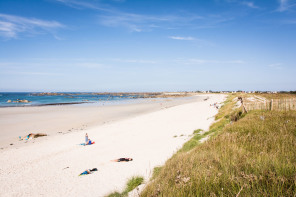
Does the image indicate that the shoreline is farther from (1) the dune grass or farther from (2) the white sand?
(1) the dune grass

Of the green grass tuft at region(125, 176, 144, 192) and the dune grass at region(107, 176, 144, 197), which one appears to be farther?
the green grass tuft at region(125, 176, 144, 192)

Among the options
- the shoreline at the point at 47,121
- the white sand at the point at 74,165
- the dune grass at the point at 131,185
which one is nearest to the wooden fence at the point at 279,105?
the white sand at the point at 74,165

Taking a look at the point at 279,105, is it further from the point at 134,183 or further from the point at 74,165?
the point at 74,165

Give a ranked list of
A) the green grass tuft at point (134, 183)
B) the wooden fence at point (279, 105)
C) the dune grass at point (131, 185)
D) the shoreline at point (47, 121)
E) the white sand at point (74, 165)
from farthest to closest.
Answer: the shoreline at point (47, 121), the wooden fence at point (279, 105), the white sand at point (74, 165), the green grass tuft at point (134, 183), the dune grass at point (131, 185)

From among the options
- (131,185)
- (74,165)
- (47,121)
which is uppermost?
(131,185)

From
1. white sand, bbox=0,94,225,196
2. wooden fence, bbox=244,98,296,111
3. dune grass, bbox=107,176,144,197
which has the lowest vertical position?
white sand, bbox=0,94,225,196

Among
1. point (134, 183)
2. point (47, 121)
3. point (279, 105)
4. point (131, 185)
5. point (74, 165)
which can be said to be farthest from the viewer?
point (47, 121)

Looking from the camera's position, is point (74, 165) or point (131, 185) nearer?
point (131, 185)

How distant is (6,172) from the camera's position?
801 centimetres

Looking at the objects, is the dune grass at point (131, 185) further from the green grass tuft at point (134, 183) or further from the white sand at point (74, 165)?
the white sand at point (74, 165)

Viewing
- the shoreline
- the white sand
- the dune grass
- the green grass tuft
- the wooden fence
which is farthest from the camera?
the shoreline

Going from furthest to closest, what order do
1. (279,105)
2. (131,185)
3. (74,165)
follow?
(279,105), (74,165), (131,185)

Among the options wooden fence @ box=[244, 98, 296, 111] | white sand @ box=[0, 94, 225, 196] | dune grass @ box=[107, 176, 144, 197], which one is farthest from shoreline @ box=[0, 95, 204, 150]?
wooden fence @ box=[244, 98, 296, 111]

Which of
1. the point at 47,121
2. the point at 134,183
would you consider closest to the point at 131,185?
the point at 134,183
